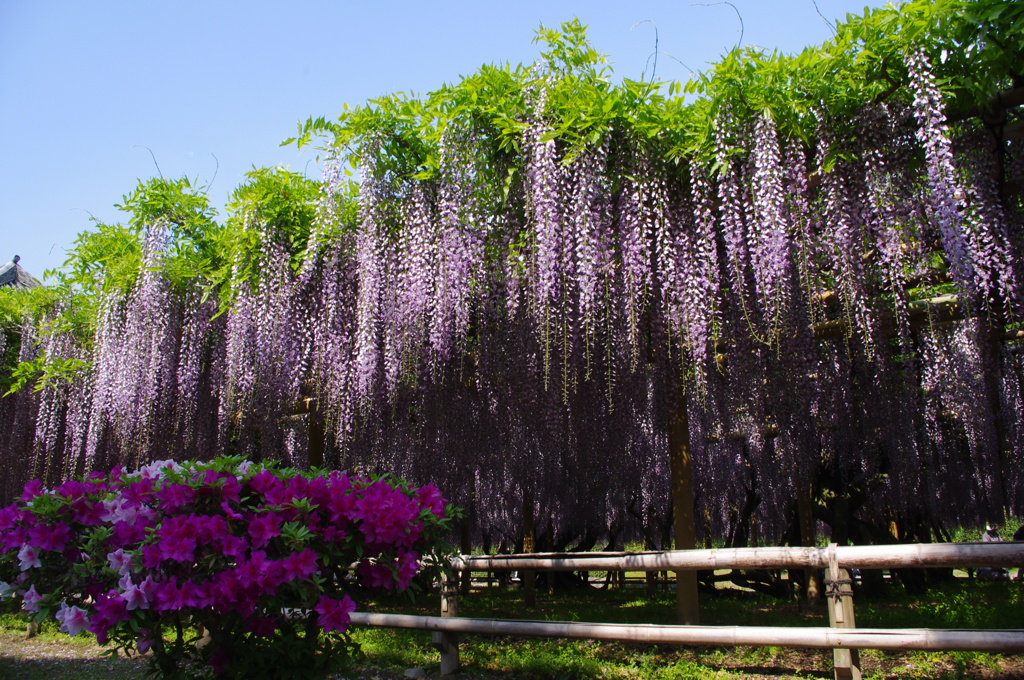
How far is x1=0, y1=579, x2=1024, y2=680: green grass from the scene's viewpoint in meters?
4.50

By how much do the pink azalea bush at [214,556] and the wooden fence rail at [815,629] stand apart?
150 cm

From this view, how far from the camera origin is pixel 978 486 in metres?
11.8

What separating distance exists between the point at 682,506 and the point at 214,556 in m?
4.01

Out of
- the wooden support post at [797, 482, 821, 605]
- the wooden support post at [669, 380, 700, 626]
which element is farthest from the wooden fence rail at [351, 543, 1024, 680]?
the wooden support post at [797, 482, 821, 605]

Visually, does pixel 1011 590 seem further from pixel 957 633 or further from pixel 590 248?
pixel 590 248

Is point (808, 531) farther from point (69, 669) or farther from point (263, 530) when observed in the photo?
point (69, 669)

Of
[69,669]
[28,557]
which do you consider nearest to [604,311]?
[28,557]

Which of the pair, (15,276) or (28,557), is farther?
(15,276)

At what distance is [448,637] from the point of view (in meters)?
4.92

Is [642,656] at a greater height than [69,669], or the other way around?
[642,656]

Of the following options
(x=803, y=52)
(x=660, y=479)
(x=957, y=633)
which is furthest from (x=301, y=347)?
(x=660, y=479)

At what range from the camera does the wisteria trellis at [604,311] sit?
481 cm

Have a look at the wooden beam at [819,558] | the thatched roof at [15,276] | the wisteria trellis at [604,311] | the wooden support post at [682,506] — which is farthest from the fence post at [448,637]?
the thatched roof at [15,276]

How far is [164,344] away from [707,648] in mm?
6523
